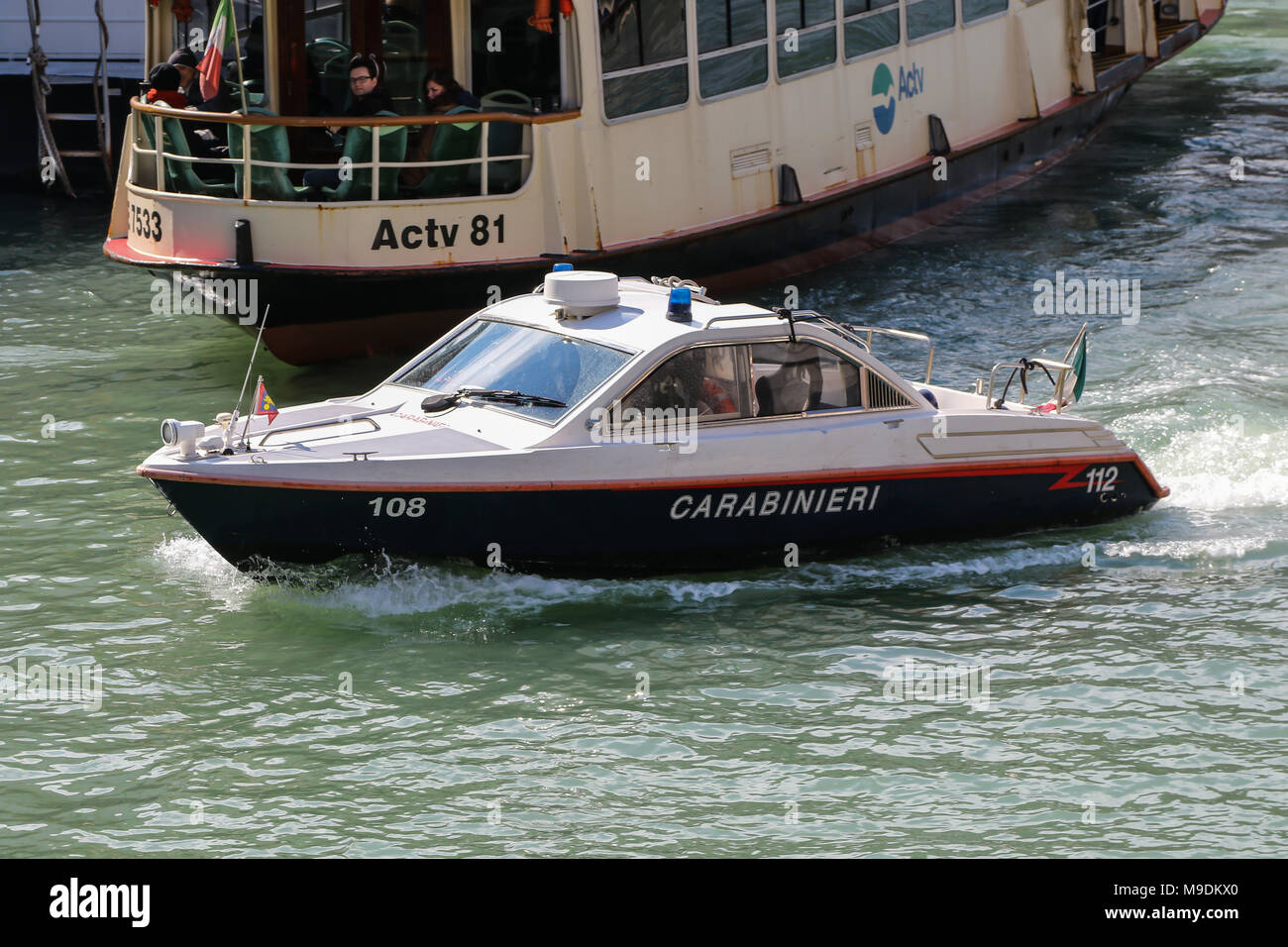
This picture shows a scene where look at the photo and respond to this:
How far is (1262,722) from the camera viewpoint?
7.96m

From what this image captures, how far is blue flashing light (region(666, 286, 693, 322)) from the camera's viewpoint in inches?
373

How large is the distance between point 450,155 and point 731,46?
3.30m

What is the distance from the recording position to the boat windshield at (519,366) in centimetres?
940

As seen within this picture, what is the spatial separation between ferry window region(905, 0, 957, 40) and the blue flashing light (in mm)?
8964

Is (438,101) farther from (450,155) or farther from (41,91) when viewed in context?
(41,91)

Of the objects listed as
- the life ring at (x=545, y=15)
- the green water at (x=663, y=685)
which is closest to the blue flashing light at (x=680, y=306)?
the green water at (x=663, y=685)

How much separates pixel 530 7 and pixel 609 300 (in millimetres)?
5290

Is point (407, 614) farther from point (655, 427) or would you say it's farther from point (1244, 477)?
point (1244, 477)

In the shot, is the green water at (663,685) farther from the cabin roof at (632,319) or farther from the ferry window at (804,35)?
the ferry window at (804,35)

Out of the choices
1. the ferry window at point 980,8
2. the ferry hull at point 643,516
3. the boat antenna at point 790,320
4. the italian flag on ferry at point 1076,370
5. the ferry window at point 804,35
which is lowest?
the ferry hull at point 643,516

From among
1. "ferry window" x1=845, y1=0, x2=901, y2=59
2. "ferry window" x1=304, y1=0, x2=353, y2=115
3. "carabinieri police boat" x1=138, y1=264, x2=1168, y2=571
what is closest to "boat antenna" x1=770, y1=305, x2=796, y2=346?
"carabinieri police boat" x1=138, y1=264, x2=1168, y2=571

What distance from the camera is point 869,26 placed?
16781mm

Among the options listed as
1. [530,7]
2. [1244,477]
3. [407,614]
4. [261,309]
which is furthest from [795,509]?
[530,7]

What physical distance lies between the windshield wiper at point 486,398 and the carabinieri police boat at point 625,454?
15mm
